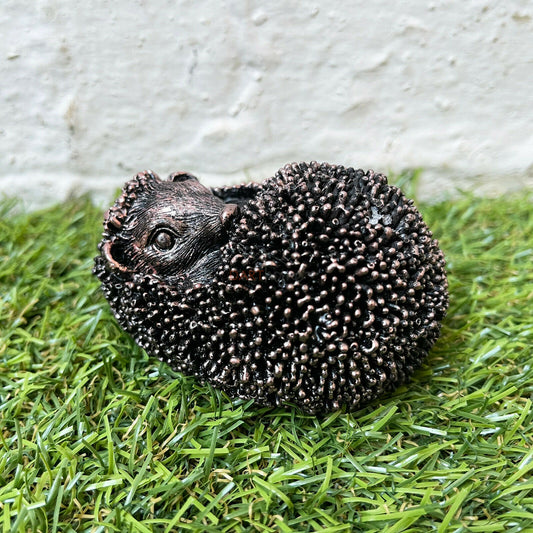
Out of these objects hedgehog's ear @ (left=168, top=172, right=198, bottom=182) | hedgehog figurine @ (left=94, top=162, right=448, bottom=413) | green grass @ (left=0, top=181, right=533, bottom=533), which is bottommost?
green grass @ (left=0, top=181, right=533, bottom=533)

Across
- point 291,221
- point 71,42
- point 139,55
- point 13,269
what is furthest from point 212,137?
point 291,221

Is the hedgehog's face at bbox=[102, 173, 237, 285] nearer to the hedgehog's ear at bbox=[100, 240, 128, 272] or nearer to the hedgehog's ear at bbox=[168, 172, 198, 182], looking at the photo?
the hedgehog's ear at bbox=[100, 240, 128, 272]

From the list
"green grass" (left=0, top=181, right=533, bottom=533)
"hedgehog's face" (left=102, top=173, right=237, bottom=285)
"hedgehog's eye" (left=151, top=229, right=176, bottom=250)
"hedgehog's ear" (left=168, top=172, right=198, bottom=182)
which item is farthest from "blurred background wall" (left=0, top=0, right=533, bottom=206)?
"hedgehog's eye" (left=151, top=229, right=176, bottom=250)

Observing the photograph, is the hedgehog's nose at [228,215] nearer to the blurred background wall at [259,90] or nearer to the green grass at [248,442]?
the green grass at [248,442]

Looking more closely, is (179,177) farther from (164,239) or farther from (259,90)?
(259,90)

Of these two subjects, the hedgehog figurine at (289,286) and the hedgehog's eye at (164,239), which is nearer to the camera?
the hedgehog figurine at (289,286)

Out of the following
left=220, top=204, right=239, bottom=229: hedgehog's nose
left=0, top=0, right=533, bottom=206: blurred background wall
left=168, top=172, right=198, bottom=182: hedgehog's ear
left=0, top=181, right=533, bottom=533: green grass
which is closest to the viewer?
left=0, top=181, right=533, bottom=533: green grass

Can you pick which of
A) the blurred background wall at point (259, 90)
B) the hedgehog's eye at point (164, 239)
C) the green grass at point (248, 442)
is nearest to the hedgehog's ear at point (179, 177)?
the hedgehog's eye at point (164, 239)

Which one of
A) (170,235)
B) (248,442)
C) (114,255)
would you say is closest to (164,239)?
(170,235)
